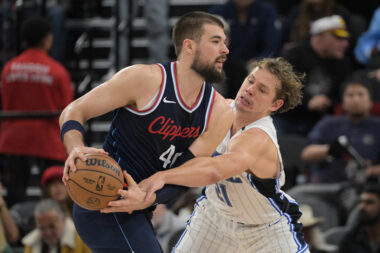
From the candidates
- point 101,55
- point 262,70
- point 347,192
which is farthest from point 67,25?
point 262,70

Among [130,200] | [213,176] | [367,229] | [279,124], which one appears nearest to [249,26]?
[279,124]

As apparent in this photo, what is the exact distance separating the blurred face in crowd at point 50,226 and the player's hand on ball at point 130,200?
9.17ft

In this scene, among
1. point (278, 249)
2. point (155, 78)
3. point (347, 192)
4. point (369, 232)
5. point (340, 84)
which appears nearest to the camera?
point (155, 78)

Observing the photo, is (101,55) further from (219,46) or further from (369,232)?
(219,46)

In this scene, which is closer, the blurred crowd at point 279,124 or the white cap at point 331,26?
the blurred crowd at point 279,124

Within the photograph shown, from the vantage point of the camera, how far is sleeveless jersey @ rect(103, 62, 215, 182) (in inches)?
167

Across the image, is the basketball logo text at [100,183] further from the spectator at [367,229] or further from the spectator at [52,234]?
the spectator at [367,229]

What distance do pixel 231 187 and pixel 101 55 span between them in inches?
199

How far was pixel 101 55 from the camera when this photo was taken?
9.34 metres

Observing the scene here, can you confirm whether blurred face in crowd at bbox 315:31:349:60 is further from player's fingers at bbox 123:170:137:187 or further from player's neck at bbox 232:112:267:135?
player's fingers at bbox 123:170:137:187

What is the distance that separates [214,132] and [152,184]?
0.59m

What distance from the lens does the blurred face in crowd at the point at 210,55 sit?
436 centimetres

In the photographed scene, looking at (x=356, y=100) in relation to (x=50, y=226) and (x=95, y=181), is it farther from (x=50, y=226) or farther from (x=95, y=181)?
(x=95, y=181)

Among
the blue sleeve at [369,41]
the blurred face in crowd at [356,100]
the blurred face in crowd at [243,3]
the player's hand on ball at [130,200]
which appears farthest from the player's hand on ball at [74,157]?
the blue sleeve at [369,41]
